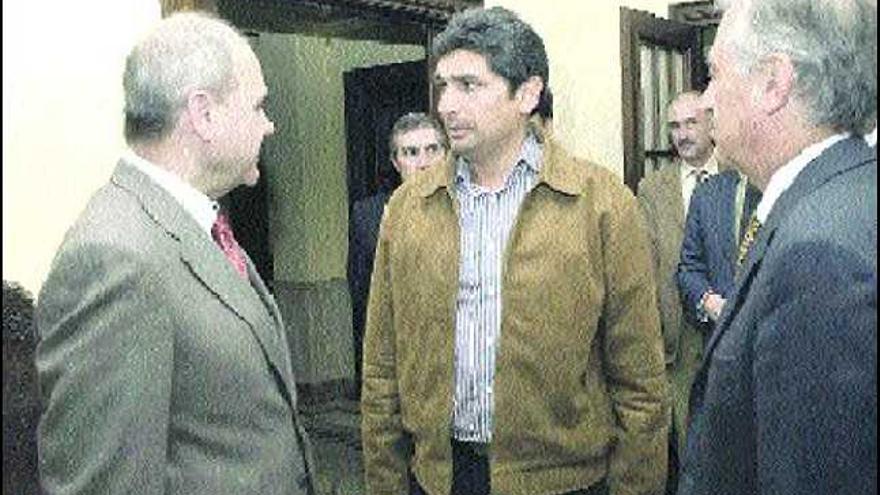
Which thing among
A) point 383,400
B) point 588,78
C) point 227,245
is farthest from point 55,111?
point 588,78

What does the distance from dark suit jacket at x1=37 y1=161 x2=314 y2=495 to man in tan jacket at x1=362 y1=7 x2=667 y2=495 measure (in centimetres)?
53

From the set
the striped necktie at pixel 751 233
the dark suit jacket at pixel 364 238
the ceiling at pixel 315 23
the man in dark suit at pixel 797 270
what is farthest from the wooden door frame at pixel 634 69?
the man in dark suit at pixel 797 270

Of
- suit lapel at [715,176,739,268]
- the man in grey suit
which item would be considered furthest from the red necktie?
suit lapel at [715,176,739,268]

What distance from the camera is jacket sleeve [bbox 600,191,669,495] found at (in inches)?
81.4

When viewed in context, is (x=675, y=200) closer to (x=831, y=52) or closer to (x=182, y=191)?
(x=831, y=52)

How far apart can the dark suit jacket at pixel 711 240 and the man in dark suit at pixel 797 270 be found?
6.35 feet

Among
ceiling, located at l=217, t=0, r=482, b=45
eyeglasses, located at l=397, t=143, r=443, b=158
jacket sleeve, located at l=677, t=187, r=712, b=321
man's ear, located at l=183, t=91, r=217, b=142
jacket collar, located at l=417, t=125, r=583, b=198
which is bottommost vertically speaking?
jacket sleeve, located at l=677, t=187, r=712, b=321

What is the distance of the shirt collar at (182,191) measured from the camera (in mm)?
1578

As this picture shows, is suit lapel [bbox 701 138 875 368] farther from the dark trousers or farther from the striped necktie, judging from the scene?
the dark trousers

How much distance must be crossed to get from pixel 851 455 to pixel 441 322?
1.04 meters

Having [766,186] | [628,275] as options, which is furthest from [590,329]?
[766,186]

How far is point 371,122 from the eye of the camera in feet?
21.5

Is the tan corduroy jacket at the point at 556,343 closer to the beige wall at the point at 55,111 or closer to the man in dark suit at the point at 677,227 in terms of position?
the beige wall at the point at 55,111

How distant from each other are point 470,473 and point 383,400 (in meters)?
0.27
